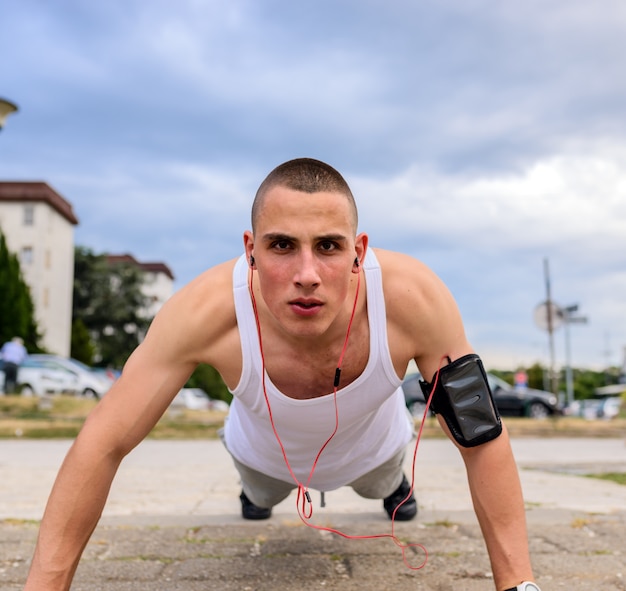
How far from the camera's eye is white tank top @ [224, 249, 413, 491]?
2.42 metres

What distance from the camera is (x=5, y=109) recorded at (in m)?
11.1

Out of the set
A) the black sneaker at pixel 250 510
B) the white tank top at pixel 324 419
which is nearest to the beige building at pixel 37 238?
the black sneaker at pixel 250 510

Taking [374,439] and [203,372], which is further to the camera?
[203,372]

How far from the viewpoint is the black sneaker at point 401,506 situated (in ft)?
12.5

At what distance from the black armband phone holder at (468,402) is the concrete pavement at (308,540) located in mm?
664

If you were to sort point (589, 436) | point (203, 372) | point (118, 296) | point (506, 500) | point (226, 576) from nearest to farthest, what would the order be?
point (506, 500) → point (226, 576) → point (589, 436) → point (118, 296) → point (203, 372)

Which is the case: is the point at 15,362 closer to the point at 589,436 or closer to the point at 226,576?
the point at 589,436

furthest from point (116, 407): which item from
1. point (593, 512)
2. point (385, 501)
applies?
point (593, 512)

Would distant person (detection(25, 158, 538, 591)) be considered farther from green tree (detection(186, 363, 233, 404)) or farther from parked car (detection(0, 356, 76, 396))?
green tree (detection(186, 363, 233, 404))

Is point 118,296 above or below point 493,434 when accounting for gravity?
above

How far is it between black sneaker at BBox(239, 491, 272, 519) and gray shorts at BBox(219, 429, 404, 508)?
351 mm

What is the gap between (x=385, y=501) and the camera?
12.6 ft

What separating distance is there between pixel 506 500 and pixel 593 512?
7.02 feet

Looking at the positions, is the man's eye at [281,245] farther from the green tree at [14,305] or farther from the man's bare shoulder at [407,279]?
the green tree at [14,305]
